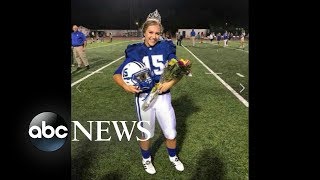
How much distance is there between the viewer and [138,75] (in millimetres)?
3818

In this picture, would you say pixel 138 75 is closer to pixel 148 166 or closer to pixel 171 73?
pixel 171 73

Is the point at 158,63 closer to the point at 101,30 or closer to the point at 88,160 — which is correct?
the point at 88,160

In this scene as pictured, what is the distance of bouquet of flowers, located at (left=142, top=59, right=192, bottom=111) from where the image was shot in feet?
12.2

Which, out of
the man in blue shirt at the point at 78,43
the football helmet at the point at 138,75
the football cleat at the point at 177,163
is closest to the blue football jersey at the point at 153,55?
the football helmet at the point at 138,75

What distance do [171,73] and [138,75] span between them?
38 centimetres

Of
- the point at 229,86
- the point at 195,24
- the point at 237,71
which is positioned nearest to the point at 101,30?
the point at 195,24

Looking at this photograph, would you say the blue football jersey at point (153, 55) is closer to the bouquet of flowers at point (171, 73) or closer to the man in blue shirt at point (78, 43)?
the bouquet of flowers at point (171, 73)

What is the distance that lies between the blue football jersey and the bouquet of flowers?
3.5 inches

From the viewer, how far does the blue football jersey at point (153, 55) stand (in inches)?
152

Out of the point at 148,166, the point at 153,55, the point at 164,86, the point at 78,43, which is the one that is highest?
the point at 78,43

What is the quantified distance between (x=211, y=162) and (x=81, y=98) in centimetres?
414

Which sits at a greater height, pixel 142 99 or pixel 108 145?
pixel 142 99

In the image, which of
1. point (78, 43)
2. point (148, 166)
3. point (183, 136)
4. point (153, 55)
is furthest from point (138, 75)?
point (78, 43)

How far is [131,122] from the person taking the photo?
6004 mm
